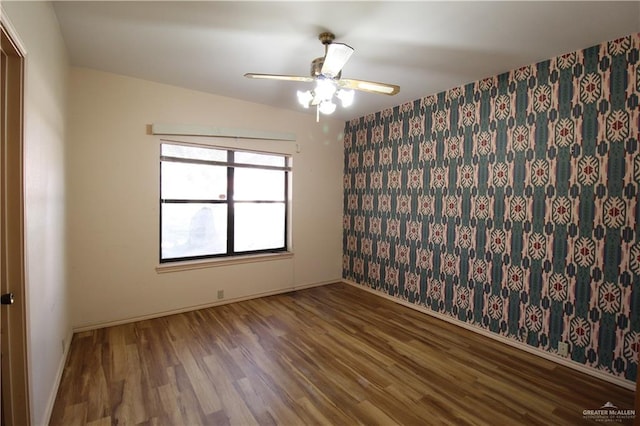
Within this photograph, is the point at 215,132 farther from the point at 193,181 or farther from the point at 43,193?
the point at 43,193

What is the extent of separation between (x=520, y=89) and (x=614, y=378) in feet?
8.43

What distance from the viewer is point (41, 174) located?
6.13 feet

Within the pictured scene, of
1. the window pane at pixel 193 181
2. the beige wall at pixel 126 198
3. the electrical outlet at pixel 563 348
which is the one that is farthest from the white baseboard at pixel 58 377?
the electrical outlet at pixel 563 348

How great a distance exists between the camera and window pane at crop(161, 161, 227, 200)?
11.7ft

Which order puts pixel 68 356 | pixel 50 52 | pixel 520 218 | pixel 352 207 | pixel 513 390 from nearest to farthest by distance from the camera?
pixel 50 52 → pixel 513 390 → pixel 68 356 → pixel 520 218 → pixel 352 207

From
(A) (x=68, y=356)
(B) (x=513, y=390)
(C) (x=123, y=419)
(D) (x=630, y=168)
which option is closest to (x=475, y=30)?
(D) (x=630, y=168)

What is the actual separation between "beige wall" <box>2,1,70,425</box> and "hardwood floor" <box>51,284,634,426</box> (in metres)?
0.40

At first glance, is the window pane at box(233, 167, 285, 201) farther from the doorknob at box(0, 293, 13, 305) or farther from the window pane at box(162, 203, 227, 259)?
the doorknob at box(0, 293, 13, 305)

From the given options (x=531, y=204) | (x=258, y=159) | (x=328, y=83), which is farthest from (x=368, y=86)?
(x=258, y=159)

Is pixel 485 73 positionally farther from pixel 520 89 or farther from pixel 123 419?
pixel 123 419

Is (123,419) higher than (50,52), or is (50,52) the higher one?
(50,52)

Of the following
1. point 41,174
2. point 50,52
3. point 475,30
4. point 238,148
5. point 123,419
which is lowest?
point 123,419

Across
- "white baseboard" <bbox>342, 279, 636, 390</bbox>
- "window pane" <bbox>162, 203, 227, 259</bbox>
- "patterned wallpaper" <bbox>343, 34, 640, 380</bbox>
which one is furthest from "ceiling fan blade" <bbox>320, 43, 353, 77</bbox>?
"white baseboard" <bbox>342, 279, 636, 390</bbox>

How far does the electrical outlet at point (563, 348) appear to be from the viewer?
2596mm
